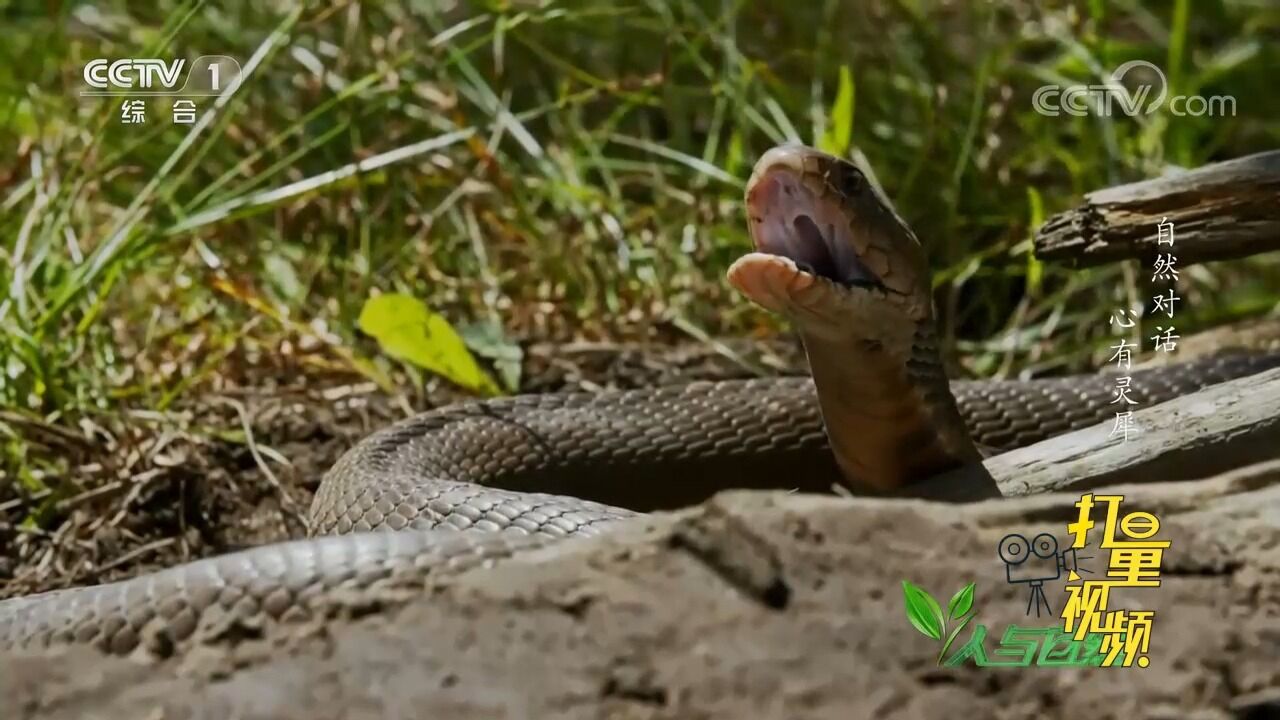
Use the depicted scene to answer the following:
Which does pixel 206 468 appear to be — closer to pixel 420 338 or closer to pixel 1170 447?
pixel 420 338

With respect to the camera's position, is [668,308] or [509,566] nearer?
[509,566]

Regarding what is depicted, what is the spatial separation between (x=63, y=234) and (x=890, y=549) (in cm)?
324

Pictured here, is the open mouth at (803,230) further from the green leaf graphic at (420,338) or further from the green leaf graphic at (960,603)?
the green leaf graphic at (420,338)

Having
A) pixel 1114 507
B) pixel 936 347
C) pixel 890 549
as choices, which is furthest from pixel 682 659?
pixel 936 347

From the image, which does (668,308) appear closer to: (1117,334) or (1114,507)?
(1117,334)

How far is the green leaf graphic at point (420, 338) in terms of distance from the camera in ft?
12.1

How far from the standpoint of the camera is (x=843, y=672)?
4.80 ft

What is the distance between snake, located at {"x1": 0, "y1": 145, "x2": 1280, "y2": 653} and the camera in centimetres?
172

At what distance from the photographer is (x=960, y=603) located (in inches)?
62.7

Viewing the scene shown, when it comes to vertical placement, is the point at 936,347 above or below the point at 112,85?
below

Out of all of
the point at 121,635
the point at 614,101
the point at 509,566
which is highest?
the point at 614,101

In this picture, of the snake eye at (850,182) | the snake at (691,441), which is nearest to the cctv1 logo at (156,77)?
the snake at (691,441)

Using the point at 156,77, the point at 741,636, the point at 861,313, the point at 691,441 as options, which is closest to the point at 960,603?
the point at 741,636

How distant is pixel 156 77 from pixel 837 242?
7.02 ft
